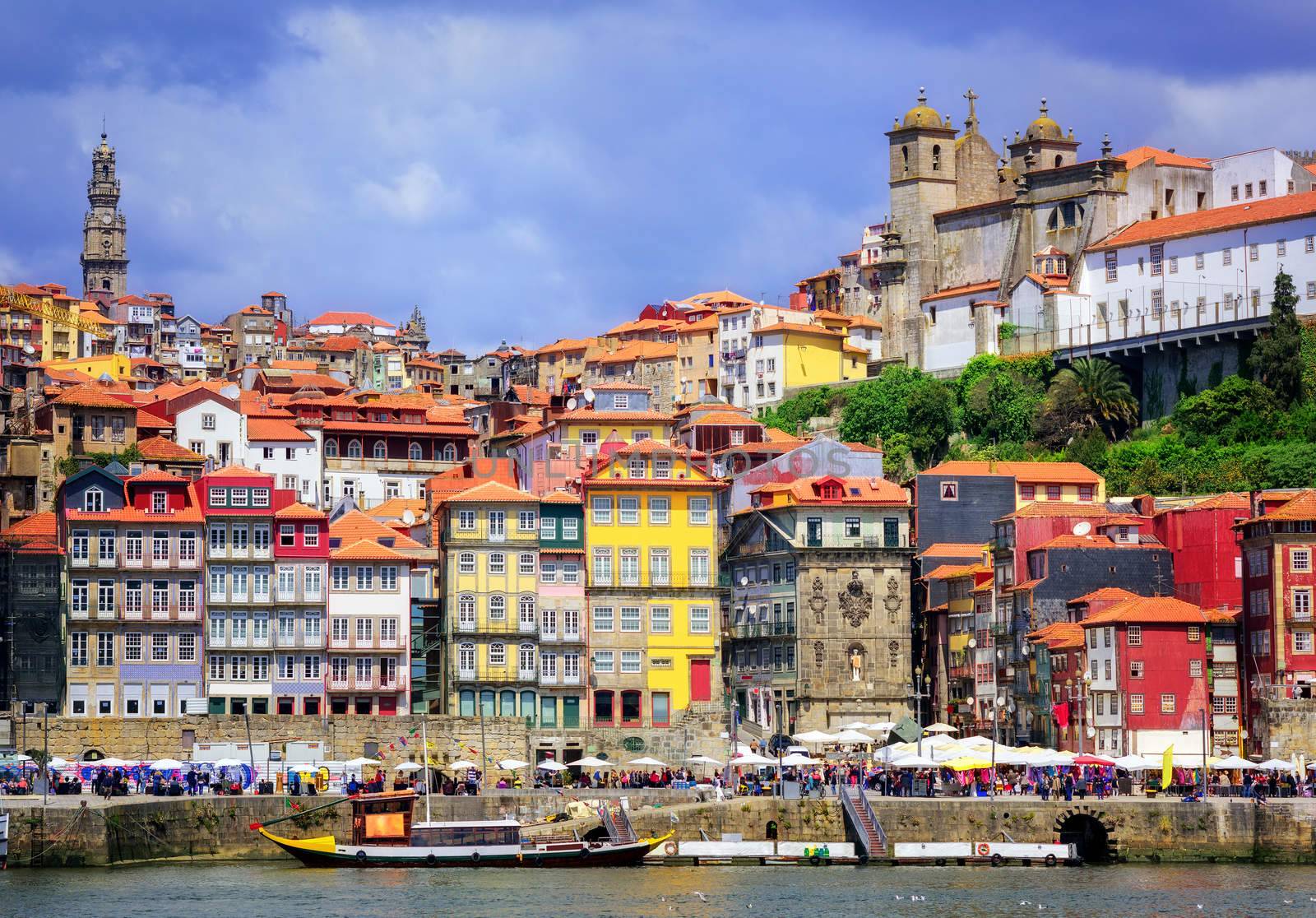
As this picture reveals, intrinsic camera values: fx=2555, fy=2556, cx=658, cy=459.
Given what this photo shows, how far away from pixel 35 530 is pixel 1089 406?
5286 cm

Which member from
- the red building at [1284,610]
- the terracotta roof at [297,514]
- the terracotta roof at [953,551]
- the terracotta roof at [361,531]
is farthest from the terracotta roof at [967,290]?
the terracotta roof at [297,514]

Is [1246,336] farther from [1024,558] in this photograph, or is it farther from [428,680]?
[428,680]

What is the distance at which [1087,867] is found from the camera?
75812mm

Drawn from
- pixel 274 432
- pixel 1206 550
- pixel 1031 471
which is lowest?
pixel 1206 550

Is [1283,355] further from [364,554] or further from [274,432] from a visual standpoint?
[274,432]

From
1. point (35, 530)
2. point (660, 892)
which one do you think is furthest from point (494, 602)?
point (660, 892)

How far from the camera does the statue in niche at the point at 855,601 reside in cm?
A: 10006

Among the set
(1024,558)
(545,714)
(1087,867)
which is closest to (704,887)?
(1087,867)

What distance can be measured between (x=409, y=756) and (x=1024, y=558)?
2582cm

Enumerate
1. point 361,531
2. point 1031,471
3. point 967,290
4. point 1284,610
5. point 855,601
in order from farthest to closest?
1. point 967,290
2. point 1031,471
3. point 855,601
4. point 361,531
5. point 1284,610

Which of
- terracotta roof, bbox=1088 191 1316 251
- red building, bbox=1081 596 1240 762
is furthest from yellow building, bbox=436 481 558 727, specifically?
terracotta roof, bbox=1088 191 1316 251

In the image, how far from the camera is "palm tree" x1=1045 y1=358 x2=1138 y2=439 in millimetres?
123438

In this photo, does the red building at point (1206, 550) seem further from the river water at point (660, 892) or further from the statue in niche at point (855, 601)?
the river water at point (660, 892)

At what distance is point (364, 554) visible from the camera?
95.2 m
